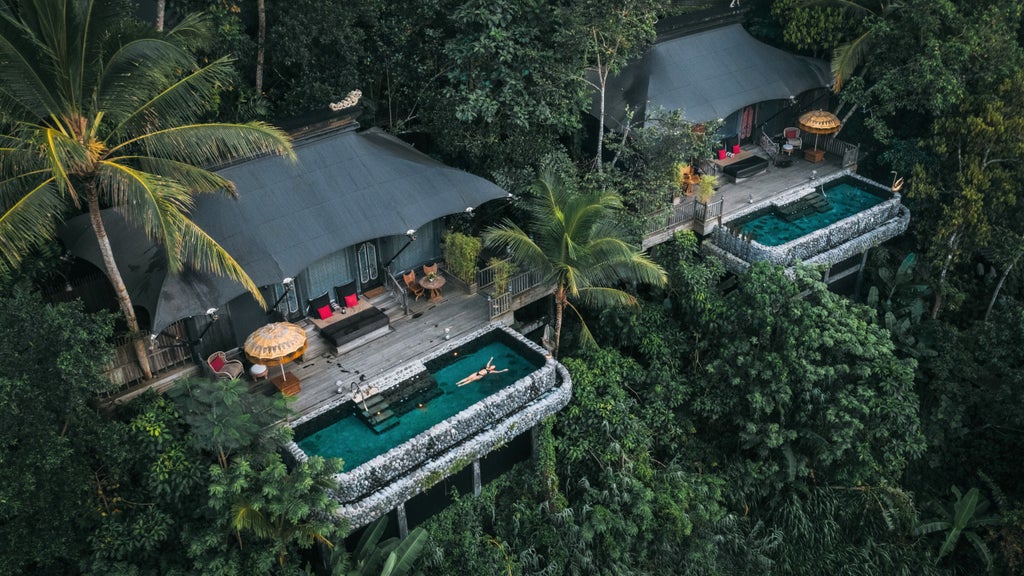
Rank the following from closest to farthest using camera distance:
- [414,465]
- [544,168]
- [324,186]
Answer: [414,465], [324,186], [544,168]

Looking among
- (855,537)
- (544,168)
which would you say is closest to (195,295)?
(544,168)

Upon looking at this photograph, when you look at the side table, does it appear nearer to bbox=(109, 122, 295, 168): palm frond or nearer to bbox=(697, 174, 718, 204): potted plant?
bbox=(109, 122, 295, 168): palm frond

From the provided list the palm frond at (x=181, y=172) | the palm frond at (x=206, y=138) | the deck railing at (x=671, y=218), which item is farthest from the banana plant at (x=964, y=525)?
the palm frond at (x=181, y=172)

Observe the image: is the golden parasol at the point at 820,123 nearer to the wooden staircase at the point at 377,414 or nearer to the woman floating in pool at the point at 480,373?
the woman floating in pool at the point at 480,373

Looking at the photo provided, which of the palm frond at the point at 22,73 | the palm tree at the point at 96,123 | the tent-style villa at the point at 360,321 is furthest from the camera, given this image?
the tent-style villa at the point at 360,321

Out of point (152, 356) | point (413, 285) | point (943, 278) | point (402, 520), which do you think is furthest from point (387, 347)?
point (943, 278)

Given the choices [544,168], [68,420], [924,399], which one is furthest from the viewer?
[924,399]

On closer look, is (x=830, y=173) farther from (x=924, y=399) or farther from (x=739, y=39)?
(x=924, y=399)
